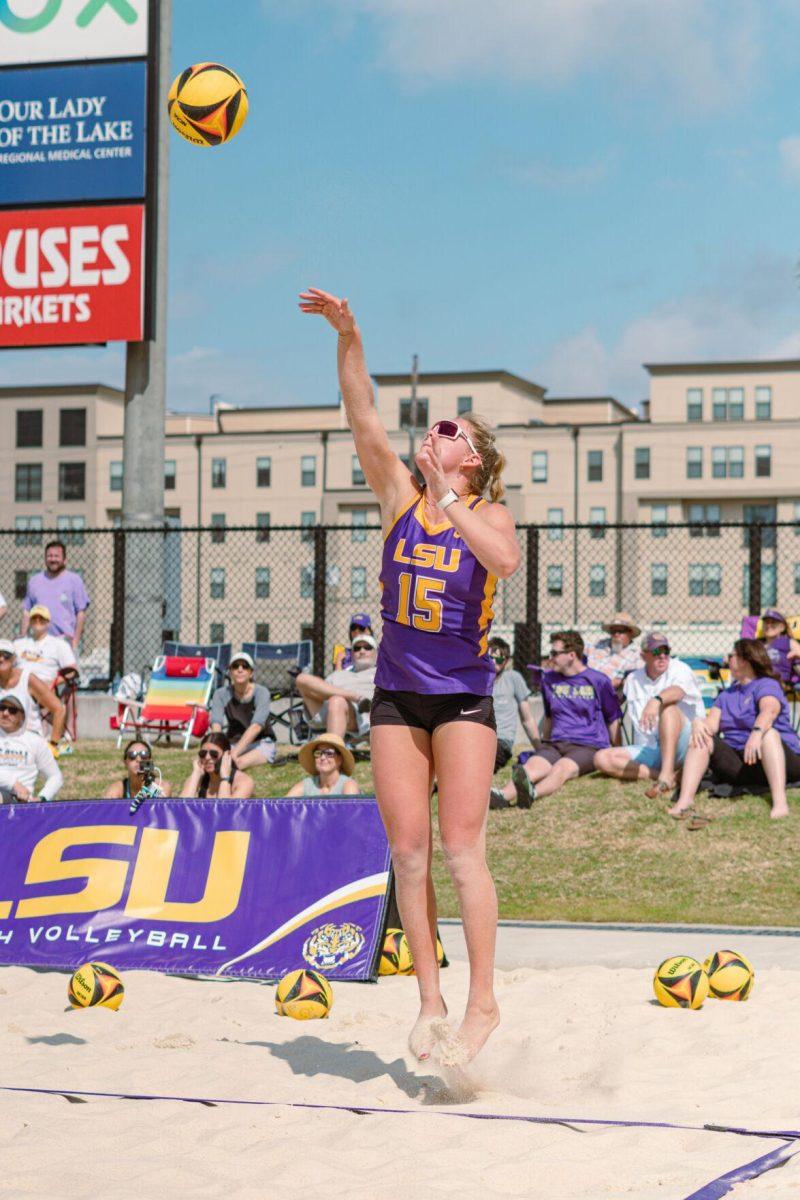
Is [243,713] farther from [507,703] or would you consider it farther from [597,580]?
[597,580]

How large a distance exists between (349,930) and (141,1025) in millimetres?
1283

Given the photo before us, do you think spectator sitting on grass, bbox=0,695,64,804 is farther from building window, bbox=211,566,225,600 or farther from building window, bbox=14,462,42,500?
building window, bbox=14,462,42,500

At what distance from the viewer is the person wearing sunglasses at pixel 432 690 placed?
13.7 ft

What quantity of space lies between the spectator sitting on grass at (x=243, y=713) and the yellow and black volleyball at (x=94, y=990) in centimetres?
635

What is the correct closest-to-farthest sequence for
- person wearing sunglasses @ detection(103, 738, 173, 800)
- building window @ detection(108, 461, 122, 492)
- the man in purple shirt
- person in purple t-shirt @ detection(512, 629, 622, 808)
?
person wearing sunglasses @ detection(103, 738, 173, 800) → person in purple t-shirt @ detection(512, 629, 622, 808) → the man in purple shirt → building window @ detection(108, 461, 122, 492)

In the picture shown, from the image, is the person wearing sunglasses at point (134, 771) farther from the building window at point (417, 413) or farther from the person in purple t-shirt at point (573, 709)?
the building window at point (417, 413)

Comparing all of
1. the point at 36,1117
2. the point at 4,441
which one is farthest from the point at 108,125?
the point at 4,441

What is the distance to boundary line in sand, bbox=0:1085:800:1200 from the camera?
10.3ft

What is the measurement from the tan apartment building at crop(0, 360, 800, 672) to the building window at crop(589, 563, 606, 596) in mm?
107

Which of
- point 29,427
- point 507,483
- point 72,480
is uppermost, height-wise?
point 29,427

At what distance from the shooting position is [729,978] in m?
5.53

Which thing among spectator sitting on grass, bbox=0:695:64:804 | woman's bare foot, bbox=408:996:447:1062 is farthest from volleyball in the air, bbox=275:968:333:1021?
spectator sitting on grass, bbox=0:695:64:804

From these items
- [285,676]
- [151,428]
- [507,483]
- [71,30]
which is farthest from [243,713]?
[507,483]

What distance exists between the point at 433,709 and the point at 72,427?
82640mm
